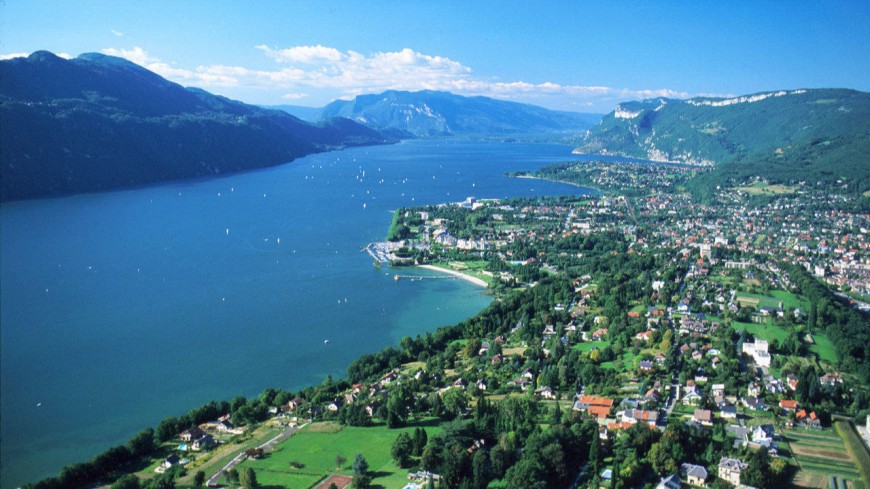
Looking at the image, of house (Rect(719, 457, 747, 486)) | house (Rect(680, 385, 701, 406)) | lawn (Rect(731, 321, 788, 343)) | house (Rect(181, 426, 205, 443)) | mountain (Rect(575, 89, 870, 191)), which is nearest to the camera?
house (Rect(719, 457, 747, 486))

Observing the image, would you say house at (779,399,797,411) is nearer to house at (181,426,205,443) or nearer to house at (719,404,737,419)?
house at (719,404,737,419)

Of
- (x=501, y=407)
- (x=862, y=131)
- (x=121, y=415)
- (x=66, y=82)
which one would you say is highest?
(x=66, y=82)

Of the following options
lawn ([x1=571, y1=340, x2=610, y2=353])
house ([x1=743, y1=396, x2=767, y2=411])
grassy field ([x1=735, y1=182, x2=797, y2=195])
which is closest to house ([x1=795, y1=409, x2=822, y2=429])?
house ([x1=743, y1=396, x2=767, y2=411])

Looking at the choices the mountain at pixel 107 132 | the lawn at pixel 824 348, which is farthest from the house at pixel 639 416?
the mountain at pixel 107 132

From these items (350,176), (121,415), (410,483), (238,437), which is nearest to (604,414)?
(410,483)

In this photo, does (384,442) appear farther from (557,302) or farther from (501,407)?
(557,302)

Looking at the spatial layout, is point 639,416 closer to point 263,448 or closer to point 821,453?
point 821,453
